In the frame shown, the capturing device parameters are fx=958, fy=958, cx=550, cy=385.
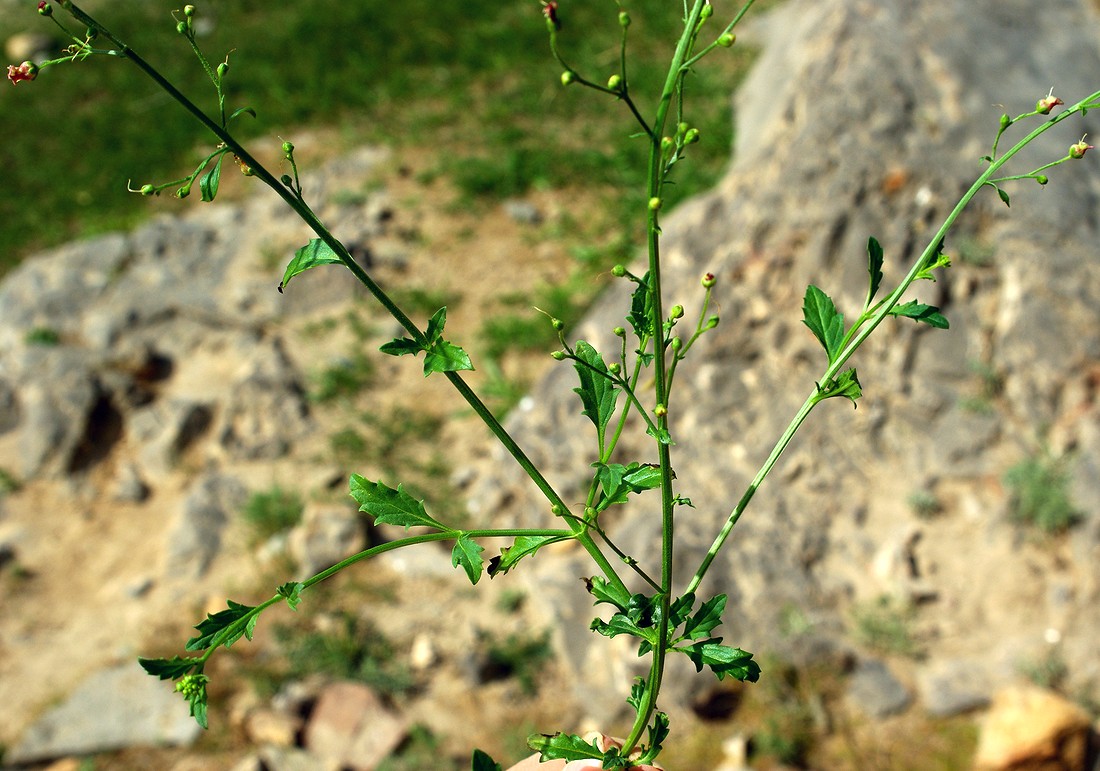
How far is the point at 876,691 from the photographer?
4062 mm

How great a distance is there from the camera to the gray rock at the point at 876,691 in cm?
402

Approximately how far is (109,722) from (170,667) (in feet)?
12.8

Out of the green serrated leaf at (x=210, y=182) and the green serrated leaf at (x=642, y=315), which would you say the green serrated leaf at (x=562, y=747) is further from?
the green serrated leaf at (x=210, y=182)

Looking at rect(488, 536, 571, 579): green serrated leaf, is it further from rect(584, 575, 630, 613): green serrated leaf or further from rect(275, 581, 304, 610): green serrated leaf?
rect(275, 581, 304, 610): green serrated leaf

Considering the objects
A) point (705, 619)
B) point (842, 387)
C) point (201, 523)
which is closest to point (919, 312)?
point (842, 387)

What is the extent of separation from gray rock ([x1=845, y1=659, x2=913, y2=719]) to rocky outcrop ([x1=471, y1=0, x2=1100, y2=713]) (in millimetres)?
138

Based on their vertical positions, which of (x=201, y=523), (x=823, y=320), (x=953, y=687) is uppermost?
(x=201, y=523)

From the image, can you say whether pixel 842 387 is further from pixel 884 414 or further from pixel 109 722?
pixel 109 722

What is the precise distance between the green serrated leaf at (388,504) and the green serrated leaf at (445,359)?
0.22 m

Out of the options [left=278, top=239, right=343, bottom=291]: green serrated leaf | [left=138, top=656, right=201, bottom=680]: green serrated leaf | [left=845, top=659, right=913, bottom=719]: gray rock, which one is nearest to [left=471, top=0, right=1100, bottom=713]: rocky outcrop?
[left=845, top=659, right=913, bottom=719]: gray rock

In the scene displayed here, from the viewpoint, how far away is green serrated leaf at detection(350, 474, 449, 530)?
139 centimetres

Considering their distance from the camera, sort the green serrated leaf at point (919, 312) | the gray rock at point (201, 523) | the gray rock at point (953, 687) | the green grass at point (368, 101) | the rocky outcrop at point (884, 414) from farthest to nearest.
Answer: the green grass at point (368, 101), the gray rock at point (201, 523), the rocky outcrop at point (884, 414), the gray rock at point (953, 687), the green serrated leaf at point (919, 312)

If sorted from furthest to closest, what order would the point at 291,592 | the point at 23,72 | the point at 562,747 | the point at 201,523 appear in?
1. the point at 201,523
2. the point at 562,747
3. the point at 291,592
4. the point at 23,72

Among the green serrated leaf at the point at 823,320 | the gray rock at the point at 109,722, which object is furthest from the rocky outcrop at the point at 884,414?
the green serrated leaf at the point at 823,320
